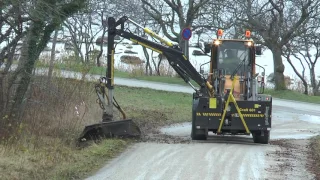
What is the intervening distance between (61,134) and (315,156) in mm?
6394

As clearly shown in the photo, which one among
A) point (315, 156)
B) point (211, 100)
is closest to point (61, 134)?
point (211, 100)

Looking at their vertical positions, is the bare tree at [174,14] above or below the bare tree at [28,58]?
above

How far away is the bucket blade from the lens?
50.2 feet

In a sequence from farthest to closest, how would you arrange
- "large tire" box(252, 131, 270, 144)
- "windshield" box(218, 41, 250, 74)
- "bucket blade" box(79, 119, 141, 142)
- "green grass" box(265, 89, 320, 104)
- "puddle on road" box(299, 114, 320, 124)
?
"green grass" box(265, 89, 320, 104) → "puddle on road" box(299, 114, 320, 124) → "windshield" box(218, 41, 250, 74) → "large tire" box(252, 131, 270, 144) → "bucket blade" box(79, 119, 141, 142)

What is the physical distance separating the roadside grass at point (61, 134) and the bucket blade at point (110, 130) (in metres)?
0.35

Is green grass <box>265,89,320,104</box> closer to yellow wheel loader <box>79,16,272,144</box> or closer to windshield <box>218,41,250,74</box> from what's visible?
windshield <box>218,41,250,74</box>

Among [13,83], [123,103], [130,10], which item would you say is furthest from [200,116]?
[130,10]

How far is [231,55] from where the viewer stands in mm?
18375

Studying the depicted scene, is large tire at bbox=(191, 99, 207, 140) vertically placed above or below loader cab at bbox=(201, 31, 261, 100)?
below

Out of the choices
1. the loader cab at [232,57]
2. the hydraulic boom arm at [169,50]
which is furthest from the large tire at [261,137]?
the loader cab at [232,57]

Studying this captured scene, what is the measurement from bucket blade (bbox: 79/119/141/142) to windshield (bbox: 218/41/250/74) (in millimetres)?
3782

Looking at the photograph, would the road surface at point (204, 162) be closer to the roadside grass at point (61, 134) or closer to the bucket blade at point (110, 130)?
the roadside grass at point (61, 134)

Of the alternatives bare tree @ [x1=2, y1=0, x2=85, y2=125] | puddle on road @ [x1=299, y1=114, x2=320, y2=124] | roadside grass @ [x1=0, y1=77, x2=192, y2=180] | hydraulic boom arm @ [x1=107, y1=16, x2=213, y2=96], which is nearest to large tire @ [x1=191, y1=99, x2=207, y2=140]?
hydraulic boom arm @ [x1=107, y1=16, x2=213, y2=96]

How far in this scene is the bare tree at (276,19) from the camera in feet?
127
